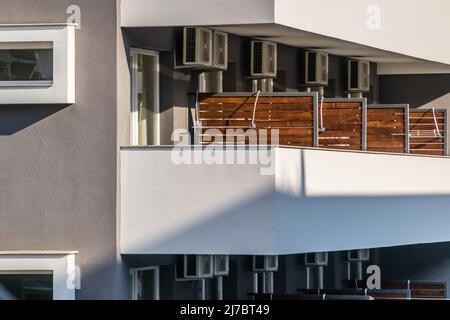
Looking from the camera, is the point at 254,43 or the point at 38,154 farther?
the point at 254,43

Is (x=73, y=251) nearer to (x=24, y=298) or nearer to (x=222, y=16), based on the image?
(x=24, y=298)

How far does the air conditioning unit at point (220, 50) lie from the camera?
24922mm

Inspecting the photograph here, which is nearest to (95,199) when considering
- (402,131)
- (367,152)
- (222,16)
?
(222,16)

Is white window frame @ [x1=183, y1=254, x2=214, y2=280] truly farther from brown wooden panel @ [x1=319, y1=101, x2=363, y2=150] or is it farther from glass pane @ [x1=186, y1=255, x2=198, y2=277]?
brown wooden panel @ [x1=319, y1=101, x2=363, y2=150]

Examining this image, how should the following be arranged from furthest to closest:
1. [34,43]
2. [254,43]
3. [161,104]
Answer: [254,43], [161,104], [34,43]

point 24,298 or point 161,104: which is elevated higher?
point 161,104

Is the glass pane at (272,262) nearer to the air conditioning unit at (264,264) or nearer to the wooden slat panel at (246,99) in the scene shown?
the air conditioning unit at (264,264)

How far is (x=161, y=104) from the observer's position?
24906mm

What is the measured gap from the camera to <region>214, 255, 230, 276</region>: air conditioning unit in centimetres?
2561

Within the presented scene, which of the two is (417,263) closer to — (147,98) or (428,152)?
(428,152)

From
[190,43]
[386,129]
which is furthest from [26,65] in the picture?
[386,129]

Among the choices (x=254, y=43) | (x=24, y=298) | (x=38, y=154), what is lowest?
(x=24, y=298)

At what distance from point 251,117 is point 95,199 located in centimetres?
307

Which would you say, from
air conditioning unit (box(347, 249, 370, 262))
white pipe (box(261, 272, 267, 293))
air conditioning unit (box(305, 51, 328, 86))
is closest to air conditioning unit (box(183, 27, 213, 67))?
air conditioning unit (box(305, 51, 328, 86))
